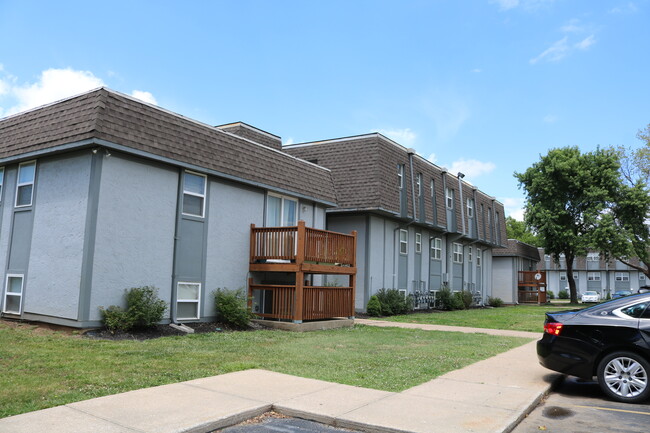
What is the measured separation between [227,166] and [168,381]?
26.0 ft

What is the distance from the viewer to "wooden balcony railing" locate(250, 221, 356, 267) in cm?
1416

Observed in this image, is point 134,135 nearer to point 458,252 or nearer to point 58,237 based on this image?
point 58,237

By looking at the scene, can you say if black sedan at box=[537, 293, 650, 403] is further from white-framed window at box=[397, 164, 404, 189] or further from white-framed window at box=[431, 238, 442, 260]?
white-framed window at box=[431, 238, 442, 260]

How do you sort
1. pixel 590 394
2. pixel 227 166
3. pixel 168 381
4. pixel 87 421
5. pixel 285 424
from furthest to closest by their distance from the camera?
pixel 227 166 → pixel 590 394 → pixel 168 381 → pixel 285 424 → pixel 87 421

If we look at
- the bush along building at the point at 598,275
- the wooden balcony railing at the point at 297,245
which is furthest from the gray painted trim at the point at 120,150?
the bush along building at the point at 598,275

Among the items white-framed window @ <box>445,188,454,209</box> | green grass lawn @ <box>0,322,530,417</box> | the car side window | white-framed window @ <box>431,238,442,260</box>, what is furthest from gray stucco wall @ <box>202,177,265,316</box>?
white-framed window @ <box>445,188,454,209</box>

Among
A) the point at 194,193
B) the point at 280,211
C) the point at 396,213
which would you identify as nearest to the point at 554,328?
the point at 194,193

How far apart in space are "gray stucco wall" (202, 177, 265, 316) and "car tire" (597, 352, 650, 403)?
9471 millimetres

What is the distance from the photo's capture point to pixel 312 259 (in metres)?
14.5

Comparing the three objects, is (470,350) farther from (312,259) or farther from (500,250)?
(500,250)

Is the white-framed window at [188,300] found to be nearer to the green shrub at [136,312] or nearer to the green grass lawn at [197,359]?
the green shrub at [136,312]

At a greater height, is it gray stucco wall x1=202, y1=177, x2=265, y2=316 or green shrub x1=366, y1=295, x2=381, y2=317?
gray stucco wall x1=202, y1=177, x2=265, y2=316

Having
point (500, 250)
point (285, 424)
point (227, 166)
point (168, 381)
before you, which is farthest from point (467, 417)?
point (500, 250)

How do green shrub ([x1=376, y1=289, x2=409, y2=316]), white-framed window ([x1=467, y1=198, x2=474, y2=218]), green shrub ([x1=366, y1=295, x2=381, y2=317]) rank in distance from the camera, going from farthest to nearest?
white-framed window ([x1=467, y1=198, x2=474, y2=218]) → green shrub ([x1=376, y1=289, x2=409, y2=316]) → green shrub ([x1=366, y1=295, x2=381, y2=317])
